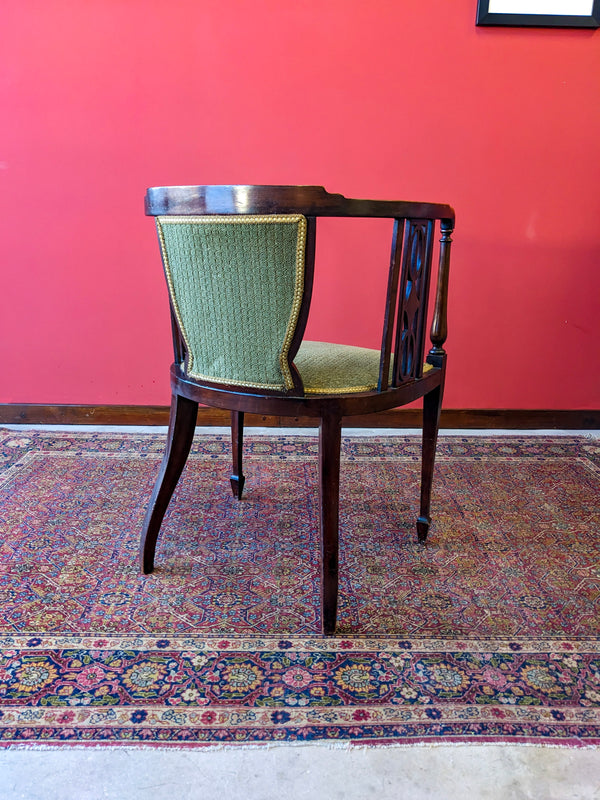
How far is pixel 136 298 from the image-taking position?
2.73 metres

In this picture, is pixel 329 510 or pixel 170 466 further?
pixel 170 466

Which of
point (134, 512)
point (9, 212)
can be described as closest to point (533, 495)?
point (134, 512)

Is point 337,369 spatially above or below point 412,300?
below

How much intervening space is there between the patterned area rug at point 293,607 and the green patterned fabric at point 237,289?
0.59 m

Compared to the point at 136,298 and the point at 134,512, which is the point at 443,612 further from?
the point at 136,298

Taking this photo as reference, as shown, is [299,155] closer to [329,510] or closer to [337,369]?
[337,369]

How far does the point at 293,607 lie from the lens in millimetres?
1552

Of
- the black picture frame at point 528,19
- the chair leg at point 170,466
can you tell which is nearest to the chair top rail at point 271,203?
A: the chair leg at point 170,466

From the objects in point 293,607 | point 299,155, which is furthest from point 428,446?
point 299,155

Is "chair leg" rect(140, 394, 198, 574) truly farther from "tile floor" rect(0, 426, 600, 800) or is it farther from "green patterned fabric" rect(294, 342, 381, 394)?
"tile floor" rect(0, 426, 600, 800)

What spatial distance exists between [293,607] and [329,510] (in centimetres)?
30

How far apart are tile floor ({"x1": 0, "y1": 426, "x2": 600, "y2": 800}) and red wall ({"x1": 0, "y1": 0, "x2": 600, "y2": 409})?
1.85 meters

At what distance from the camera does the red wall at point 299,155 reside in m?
2.48

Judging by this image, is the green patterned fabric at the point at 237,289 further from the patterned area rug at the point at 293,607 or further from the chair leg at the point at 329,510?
the patterned area rug at the point at 293,607
